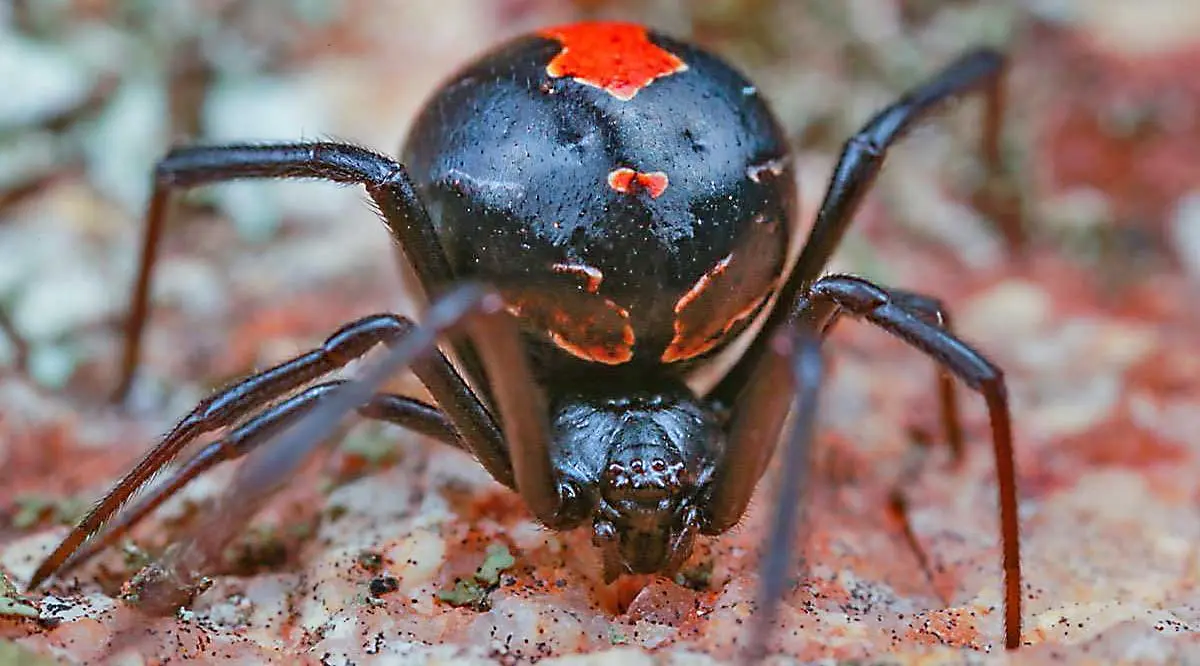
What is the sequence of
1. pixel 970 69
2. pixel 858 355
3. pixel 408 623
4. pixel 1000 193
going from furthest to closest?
pixel 1000 193 → pixel 858 355 → pixel 970 69 → pixel 408 623

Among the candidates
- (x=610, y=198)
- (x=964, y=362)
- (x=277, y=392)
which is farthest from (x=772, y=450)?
(x=277, y=392)

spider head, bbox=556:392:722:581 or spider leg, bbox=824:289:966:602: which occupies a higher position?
spider leg, bbox=824:289:966:602

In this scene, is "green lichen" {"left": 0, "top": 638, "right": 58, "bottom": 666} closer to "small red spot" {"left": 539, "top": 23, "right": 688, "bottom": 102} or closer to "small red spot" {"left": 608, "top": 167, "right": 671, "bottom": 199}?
"small red spot" {"left": 608, "top": 167, "right": 671, "bottom": 199}

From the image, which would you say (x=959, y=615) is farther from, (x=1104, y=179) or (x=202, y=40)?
(x=202, y=40)

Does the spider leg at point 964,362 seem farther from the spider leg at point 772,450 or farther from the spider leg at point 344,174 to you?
the spider leg at point 344,174

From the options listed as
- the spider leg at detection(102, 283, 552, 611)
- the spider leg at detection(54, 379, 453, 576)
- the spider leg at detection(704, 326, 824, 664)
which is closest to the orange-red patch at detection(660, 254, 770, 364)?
the spider leg at detection(704, 326, 824, 664)

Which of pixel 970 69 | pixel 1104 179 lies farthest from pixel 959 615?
pixel 1104 179

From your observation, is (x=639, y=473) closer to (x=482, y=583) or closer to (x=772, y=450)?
(x=772, y=450)
